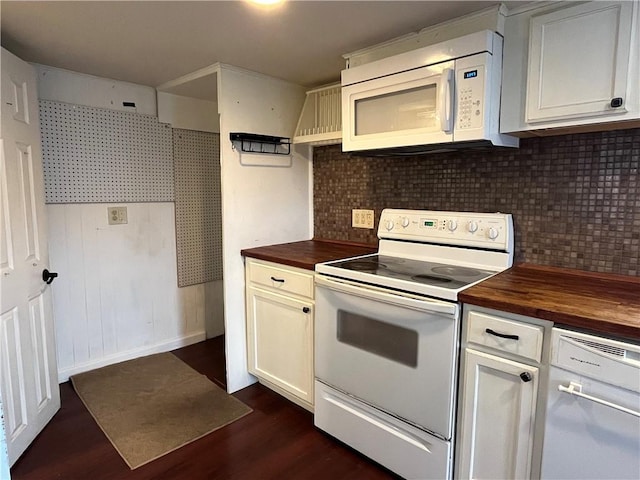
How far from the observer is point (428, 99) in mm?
1800

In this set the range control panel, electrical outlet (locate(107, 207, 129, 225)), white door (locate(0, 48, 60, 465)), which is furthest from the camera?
electrical outlet (locate(107, 207, 129, 225))

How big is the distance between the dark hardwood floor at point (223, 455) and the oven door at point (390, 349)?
0.32m

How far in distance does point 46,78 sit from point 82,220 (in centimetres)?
87

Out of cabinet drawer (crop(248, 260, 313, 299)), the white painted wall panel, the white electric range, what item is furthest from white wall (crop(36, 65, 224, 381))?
the white electric range

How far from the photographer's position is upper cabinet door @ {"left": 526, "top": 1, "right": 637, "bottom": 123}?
138 cm

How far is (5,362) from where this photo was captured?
175 centimetres

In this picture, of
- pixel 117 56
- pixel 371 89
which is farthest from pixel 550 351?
pixel 117 56

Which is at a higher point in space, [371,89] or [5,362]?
[371,89]

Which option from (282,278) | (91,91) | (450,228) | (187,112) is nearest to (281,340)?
(282,278)

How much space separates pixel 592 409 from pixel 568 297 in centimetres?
37

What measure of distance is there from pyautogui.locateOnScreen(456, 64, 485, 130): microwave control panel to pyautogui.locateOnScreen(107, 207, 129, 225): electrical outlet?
7.40ft

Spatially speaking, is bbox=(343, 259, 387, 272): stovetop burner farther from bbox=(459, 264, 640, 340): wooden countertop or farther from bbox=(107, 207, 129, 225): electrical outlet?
bbox=(107, 207, 129, 225): electrical outlet

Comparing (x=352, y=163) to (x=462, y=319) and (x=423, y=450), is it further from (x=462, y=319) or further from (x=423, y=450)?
(x=423, y=450)

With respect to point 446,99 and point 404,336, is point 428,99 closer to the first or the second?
point 446,99
